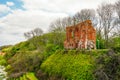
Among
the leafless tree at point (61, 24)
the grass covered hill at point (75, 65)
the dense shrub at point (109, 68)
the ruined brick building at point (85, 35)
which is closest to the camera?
the dense shrub at point (109, 68)

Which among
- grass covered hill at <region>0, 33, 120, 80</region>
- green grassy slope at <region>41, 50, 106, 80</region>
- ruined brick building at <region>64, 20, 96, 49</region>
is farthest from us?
ruined brick building at <region>64, 20, 96, 49</region>

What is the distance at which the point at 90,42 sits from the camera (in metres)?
42.2

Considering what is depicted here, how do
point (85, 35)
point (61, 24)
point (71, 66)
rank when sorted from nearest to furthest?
point (71, 66)
point (85, 35)
point (61, 24)

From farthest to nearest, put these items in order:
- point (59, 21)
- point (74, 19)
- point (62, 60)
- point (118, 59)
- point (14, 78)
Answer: point (59, 21), point (74, 19), point (14, 78), point (62, 60), point (118, 59)

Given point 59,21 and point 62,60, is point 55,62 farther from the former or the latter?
point 59,21

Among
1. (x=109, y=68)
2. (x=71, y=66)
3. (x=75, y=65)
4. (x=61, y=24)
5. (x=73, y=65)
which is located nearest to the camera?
(x=109, y=68)

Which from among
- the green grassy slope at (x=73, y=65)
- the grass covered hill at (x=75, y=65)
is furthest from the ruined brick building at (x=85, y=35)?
the green grassy slope at (x=73, y=65)

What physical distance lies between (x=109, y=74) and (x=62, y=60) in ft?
47.1

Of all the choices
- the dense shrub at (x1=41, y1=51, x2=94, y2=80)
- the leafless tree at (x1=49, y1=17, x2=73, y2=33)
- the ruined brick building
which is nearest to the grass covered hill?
the dense shrub at (x1=41, y1=51, x2=94, y2=80)

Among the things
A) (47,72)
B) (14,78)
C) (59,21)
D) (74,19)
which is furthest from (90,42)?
(59,21)

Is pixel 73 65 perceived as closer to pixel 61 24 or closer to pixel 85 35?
pixel 85 35

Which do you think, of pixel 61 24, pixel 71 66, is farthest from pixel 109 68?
pixel 61 24

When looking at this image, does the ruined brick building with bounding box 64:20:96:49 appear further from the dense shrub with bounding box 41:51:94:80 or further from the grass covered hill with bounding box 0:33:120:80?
the dense shrub with bounding box 41:51:94:80

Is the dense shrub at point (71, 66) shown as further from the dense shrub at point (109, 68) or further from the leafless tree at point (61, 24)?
the leafless tree at point (61, 24)
